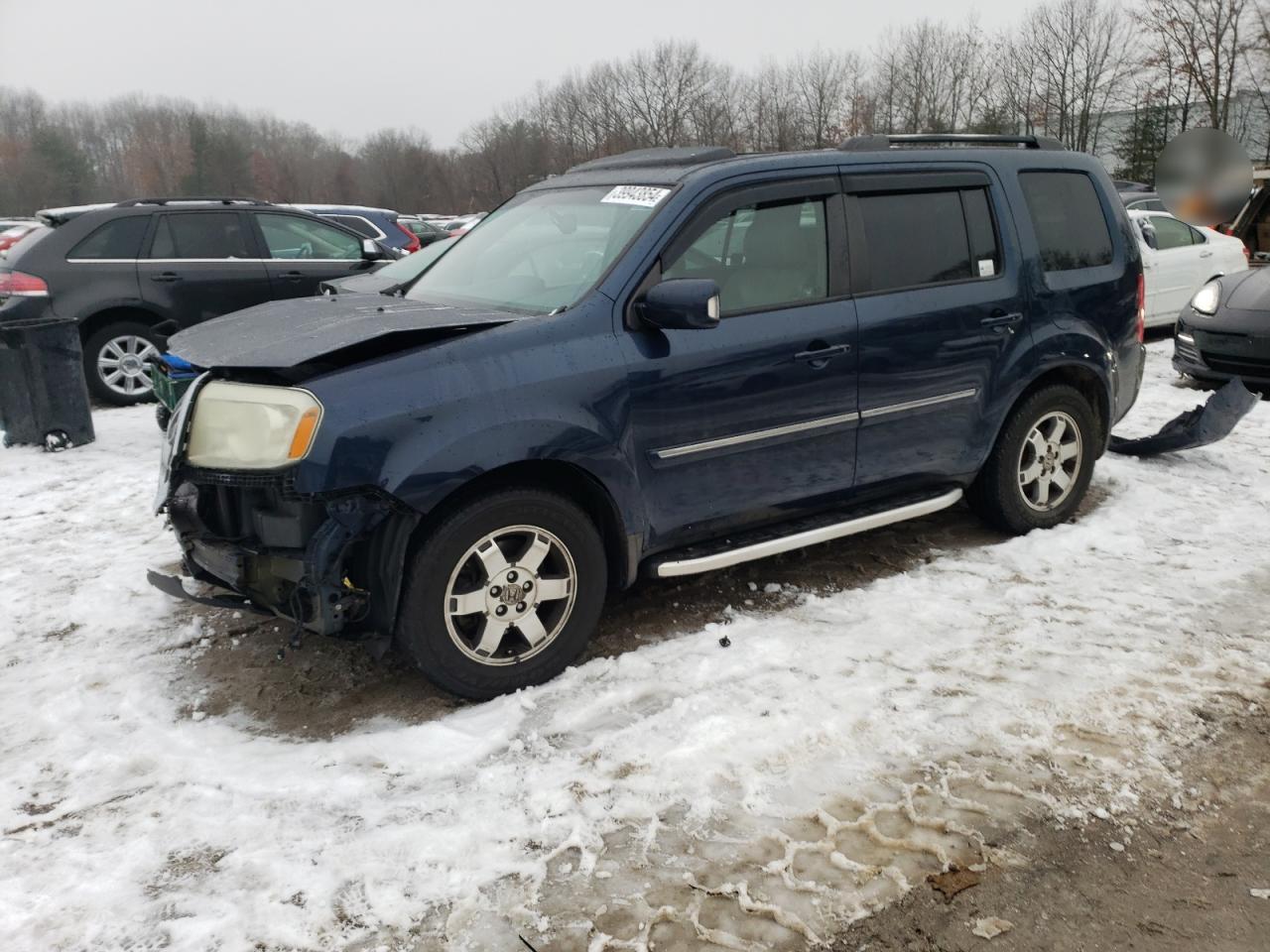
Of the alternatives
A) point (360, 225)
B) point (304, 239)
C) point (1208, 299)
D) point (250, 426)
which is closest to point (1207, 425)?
point (1208, 299)

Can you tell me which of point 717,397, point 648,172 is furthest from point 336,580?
point 648,172

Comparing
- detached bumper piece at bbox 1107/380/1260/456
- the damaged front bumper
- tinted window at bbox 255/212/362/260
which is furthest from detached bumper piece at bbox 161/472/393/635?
tinted window at bbox 255/212/362/260

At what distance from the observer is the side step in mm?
3893

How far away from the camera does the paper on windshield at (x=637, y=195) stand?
3.97m

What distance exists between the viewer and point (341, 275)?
386 inches

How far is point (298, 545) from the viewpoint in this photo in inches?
130

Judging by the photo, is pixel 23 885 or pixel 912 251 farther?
pixel 912 251

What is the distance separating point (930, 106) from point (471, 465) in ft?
190

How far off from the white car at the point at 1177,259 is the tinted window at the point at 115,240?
10.7 metres

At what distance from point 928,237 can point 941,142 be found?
663 mm

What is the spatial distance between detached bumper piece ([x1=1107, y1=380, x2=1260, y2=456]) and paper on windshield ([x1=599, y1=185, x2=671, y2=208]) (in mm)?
4205

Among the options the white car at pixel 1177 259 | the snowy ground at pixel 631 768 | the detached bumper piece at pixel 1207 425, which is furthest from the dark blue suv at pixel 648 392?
the white car at pixel 1177 259

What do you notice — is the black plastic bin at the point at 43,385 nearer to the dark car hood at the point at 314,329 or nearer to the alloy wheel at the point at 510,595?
the dark car hood at the point at 314,329

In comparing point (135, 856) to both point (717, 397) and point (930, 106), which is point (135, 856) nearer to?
point (717, 397)
